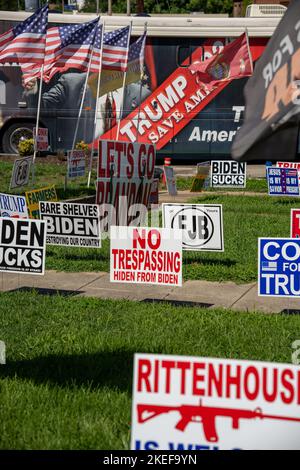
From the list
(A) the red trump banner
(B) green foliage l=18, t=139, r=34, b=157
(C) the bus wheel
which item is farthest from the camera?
(C) the bus wheel

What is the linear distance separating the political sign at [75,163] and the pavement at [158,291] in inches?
392

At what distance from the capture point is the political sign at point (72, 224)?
507 inches

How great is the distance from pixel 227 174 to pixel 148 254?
13.2 meters

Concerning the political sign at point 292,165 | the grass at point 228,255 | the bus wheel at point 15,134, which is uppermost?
the bus wheel at point 15,134

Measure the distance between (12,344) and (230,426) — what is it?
4.35 meters

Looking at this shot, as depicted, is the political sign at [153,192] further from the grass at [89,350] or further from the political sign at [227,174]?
the political sign at [227,174]

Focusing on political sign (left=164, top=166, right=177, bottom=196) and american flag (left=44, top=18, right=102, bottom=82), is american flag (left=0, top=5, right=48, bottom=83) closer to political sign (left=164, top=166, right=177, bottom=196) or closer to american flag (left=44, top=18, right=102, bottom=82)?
american flag (left=44, top=18, right=102, bottom=82)

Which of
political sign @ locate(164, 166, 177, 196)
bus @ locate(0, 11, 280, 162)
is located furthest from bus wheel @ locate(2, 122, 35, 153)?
political sign @ locate(164, 166, 177, 196)

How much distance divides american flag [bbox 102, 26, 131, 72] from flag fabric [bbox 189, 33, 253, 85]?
2.96m

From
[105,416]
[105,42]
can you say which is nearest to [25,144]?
[105,42]

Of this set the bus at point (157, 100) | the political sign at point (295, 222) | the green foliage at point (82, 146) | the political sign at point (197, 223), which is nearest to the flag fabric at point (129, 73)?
the green foliage at point (82, 146)

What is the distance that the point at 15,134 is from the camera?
28.9 m

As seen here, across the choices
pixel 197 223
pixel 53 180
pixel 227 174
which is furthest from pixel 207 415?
pixel 53 180

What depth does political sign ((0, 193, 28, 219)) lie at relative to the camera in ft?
42.5
